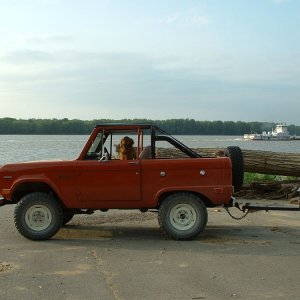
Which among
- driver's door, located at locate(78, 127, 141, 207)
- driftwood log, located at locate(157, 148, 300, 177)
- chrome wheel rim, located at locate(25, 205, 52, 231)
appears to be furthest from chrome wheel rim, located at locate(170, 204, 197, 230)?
driftwood log, located at locate(157, 148, 300, 177)

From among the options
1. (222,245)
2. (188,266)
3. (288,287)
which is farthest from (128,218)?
(288,287)

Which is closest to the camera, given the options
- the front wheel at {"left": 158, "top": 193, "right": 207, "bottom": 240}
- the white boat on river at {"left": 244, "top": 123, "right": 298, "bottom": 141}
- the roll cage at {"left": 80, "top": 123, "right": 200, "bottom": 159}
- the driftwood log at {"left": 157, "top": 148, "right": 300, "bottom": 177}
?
the front wheel at {"left": 158, "top": 193, "right": 207, "bottom": 240}

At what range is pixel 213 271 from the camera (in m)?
6.50

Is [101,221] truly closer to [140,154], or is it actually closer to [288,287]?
[140,154]

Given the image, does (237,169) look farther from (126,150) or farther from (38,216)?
(38,216)

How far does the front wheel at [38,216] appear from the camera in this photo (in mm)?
8508

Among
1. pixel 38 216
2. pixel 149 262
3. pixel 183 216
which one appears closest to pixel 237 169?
pixel 183 216

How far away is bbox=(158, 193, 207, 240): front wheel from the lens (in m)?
8.47

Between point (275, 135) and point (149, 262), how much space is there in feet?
267

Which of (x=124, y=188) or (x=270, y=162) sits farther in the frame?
(x=270, y=162)

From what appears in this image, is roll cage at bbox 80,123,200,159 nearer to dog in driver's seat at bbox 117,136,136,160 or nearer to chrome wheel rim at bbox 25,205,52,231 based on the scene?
dog in driver's seat at bbox 117,136,136,160

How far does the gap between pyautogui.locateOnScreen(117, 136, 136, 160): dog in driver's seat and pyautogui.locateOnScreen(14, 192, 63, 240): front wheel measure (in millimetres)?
1330

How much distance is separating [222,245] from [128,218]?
10.0ft

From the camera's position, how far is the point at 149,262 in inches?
276
